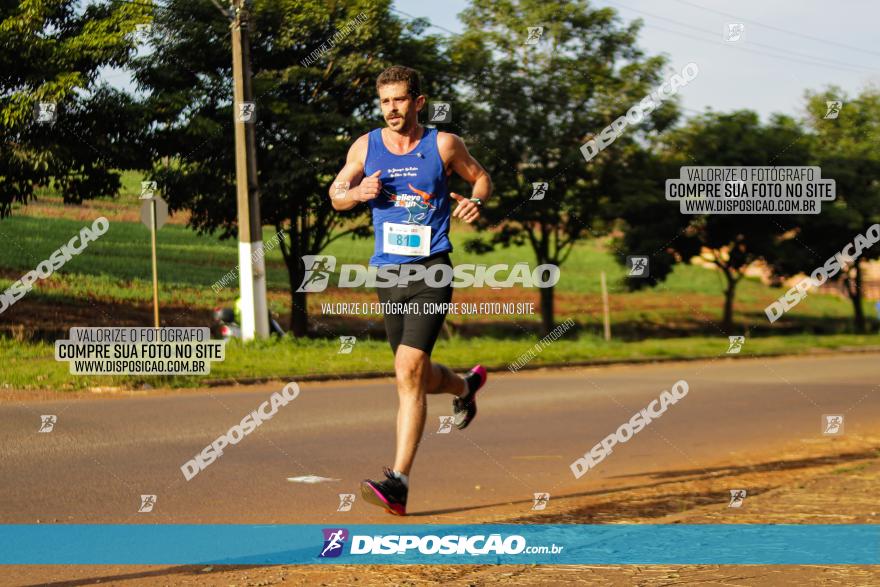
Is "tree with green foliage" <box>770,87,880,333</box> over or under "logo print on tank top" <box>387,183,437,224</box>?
over

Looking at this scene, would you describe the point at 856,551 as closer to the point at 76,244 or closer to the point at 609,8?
the point at 76,244

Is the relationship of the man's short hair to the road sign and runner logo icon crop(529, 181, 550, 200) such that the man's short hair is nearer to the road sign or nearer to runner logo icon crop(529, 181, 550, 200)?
the road sign

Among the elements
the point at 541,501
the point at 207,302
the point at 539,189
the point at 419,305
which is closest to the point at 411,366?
the point at 419,305

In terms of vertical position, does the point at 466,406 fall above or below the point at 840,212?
below

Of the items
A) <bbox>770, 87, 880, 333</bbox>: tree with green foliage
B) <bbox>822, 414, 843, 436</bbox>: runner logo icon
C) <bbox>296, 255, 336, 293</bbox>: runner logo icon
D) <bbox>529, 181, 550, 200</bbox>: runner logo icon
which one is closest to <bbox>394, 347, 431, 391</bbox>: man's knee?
<bbox>822, 414, 843, 436</bbox>: runner logo icon

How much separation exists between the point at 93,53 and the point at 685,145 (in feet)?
64.7

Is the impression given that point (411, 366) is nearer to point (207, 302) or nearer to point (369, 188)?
point (369, 188)

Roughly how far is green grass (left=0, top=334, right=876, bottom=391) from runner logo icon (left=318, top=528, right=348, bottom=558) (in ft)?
28.5

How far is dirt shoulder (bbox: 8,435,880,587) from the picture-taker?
454 cm

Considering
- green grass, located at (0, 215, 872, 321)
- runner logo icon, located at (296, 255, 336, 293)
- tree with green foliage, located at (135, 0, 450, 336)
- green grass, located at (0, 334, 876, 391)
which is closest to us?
green grass, located at (0, 334, 876, 391)

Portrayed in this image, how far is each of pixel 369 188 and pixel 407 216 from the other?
27 cm

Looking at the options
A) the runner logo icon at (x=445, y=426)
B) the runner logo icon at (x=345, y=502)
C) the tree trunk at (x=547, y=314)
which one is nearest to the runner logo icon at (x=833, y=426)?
the runner logo icon at (x=445, y=426)

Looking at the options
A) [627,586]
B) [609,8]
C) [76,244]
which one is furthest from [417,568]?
[609,8]

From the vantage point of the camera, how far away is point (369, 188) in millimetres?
5562
